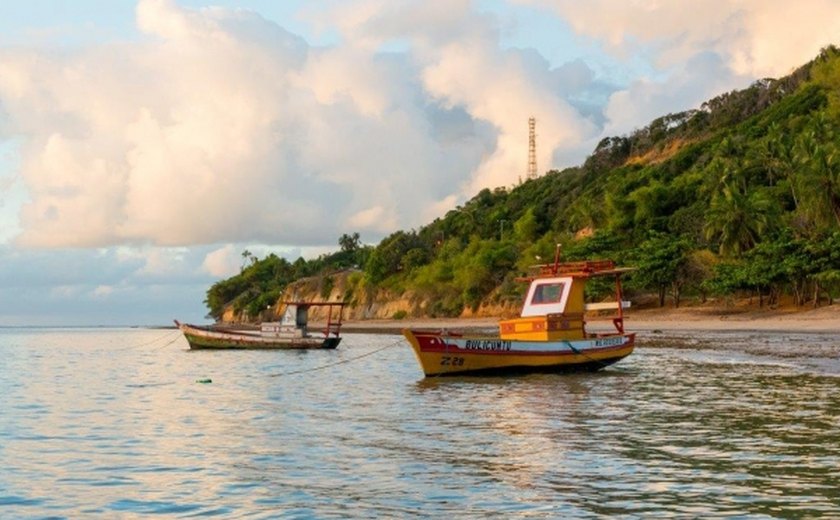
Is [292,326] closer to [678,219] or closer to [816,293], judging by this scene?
[816,293]

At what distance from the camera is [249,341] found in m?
62.8

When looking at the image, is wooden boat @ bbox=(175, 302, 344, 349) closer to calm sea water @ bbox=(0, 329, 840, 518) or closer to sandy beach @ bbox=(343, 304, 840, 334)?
sandy beach @ bbox=(343, 304, 840, 334)

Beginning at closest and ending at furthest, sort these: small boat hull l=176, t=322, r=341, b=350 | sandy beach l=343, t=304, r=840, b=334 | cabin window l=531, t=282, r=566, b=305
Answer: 1. cabin window l=531, t=282, r=566, b=305
2. small boat hull l=176, t=322, r=341, b=350
3. sandy beach l=343, t=304, r=840, b=334

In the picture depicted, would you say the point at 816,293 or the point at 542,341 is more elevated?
the point at 816,293

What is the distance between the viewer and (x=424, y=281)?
415 feet

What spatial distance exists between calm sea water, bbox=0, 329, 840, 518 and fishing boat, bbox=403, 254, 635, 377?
1.00 m

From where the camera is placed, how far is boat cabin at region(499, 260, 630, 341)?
35250mm

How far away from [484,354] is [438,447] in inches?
627

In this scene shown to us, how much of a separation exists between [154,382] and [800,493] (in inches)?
1127

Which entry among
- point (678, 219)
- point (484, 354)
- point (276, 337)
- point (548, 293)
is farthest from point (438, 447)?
point (678, 219)

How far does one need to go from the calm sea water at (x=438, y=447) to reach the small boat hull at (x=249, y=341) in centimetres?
2635

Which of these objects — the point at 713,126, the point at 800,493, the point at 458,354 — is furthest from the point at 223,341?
the point at 713,126

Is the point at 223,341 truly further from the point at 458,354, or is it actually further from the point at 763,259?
the point at 763,259

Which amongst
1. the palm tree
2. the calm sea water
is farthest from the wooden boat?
the palm tree
